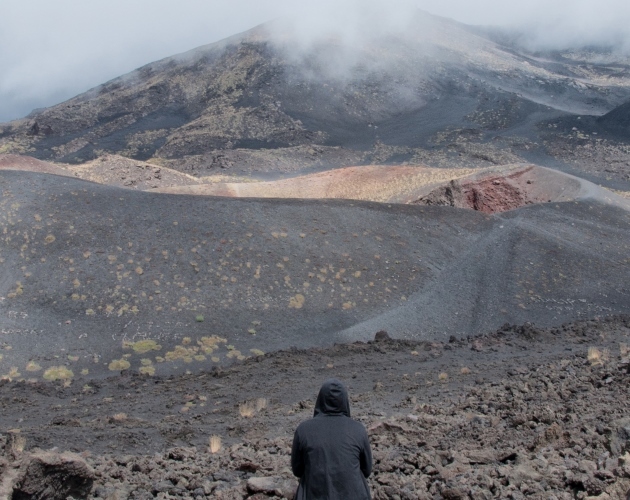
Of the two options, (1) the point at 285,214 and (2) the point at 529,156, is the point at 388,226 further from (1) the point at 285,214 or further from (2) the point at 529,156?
(2) the point at 529,156

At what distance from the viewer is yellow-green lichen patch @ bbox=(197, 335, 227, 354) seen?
59.9 feet

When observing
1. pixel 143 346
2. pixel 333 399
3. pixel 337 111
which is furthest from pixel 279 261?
pixel 337 111

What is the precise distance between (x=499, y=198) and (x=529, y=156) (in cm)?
3243

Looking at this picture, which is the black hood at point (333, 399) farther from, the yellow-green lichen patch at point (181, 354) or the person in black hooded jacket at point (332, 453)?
the yellow-green lichen patch at point (181, 354)

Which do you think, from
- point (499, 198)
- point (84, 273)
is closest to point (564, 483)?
point (84, 273)

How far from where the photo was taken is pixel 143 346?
714 inches

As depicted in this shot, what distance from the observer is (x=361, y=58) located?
96438mm

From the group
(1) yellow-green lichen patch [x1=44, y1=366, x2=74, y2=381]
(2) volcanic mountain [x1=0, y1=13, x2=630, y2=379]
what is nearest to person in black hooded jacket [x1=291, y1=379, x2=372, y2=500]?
(2) volcanic mountain [x1=0, y1=13, x2=630, y2=379]

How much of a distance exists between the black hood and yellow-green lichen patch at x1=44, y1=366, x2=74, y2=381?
12772mm

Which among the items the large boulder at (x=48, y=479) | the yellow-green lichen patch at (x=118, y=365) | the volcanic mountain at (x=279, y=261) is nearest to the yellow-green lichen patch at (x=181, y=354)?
the volcanic mountain at (x=279, y=261)

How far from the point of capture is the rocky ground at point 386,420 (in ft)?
21.4

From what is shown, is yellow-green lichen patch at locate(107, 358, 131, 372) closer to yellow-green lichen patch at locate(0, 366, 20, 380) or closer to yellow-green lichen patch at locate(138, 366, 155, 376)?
yellow-green lichen patch at locate(138, 366, 155, 376)

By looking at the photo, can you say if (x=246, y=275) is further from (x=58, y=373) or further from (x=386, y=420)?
(x=386, y=420)

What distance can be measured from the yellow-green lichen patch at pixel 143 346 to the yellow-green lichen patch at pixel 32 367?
89.4 inches
